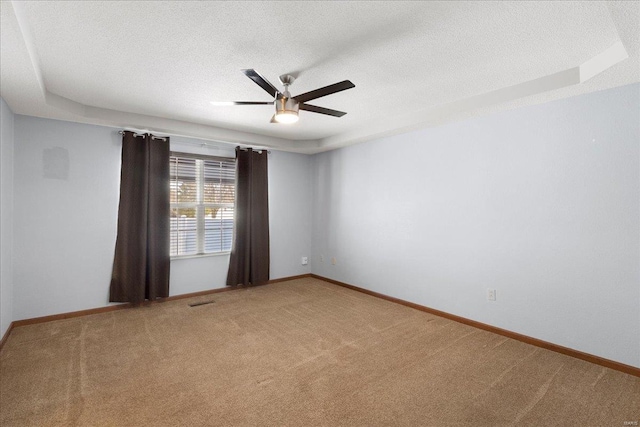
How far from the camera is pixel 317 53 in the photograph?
2.28m

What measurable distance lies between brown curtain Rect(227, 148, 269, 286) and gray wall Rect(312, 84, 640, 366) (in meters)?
1.73

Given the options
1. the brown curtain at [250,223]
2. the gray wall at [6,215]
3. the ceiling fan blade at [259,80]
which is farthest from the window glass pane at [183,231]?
the ceiling fan blade at [259,80]

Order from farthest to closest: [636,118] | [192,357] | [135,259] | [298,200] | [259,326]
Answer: [298,200], [135,259], [259,326], [192,357], [636,118]

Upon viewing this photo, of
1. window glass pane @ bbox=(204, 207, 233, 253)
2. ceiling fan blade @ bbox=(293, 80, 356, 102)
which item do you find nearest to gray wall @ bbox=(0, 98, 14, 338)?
window glass pane @ bbox=(204, 207, 233, 253)

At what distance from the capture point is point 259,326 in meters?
3.47

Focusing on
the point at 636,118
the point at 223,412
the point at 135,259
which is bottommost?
the point at 223,412

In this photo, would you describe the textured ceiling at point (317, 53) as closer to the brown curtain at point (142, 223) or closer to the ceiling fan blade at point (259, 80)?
the ceiling fan blade at point (259, 80)

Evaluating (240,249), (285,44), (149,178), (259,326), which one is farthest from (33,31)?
(240,249)

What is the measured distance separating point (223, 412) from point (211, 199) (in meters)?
3.33

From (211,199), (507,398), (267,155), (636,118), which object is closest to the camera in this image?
(507,398)

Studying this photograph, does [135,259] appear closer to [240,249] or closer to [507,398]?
[240,249]

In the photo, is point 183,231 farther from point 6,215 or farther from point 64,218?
point 6,215

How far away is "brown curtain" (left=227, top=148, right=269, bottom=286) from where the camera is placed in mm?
4934

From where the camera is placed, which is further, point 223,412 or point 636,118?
point 636,118
